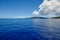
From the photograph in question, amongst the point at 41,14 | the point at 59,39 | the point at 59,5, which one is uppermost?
the point at 59,5

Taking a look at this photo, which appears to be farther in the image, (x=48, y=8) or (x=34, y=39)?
(x=48, y=8)

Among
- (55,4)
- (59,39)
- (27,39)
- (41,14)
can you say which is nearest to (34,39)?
(27,39)

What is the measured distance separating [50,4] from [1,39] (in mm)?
5582

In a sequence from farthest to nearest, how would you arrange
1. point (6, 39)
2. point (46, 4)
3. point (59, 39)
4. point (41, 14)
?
point (46, 4) < point (41, 14) < point (6, 39) < point (59, 39)

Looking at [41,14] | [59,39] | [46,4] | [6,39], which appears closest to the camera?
[59,39]

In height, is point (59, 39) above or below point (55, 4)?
below

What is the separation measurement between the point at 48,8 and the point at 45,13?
43.8 inches

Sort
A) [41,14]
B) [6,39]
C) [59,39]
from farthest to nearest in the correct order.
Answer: [41,14] → [6,39] → [59,39]

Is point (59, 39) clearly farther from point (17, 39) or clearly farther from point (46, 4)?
point (46, 4)

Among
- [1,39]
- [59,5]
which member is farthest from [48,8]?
[1,39]

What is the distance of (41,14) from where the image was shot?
894 centimetres

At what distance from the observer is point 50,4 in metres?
9.84

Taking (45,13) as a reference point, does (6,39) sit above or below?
below

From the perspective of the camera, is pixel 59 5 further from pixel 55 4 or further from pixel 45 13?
pixel 45 13
